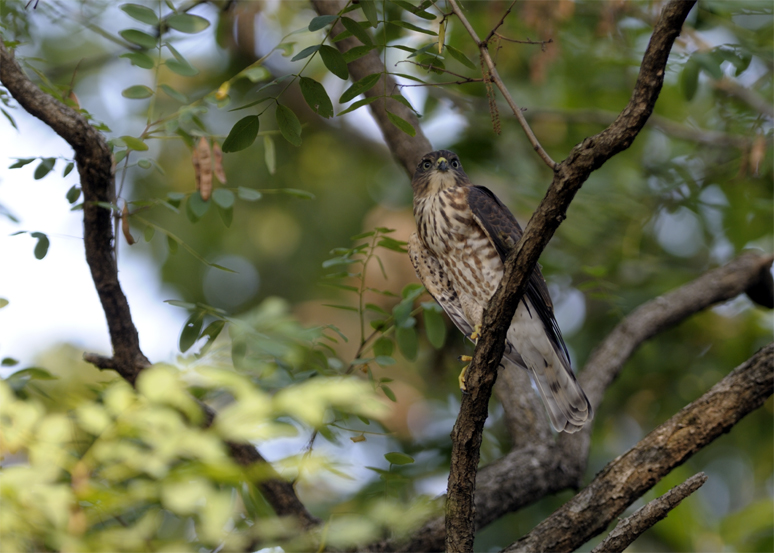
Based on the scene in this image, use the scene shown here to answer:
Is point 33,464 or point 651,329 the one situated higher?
point 33,464

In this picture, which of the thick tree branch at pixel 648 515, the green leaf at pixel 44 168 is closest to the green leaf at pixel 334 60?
the green leaf at pixel 44 168

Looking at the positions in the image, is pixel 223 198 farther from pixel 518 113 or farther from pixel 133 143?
pixel 518 113

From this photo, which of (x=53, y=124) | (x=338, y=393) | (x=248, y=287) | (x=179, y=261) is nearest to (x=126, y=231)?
(x=53, y=124)

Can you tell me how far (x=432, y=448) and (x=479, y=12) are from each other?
3.46m

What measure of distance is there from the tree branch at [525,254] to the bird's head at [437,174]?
1.44m

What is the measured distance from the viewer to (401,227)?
5.42 m

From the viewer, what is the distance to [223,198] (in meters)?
2.89

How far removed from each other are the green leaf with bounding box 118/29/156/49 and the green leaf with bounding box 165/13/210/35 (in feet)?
0.59

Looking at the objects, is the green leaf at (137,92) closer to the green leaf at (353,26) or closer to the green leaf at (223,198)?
the green leaf at (223,198)

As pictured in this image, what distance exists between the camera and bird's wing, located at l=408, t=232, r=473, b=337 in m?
3.65

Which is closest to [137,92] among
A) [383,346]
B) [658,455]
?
[383,346]

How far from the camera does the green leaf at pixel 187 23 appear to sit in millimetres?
2980

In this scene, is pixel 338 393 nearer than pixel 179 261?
Yes

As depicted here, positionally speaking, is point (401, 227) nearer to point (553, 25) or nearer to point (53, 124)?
point (553, 25)
